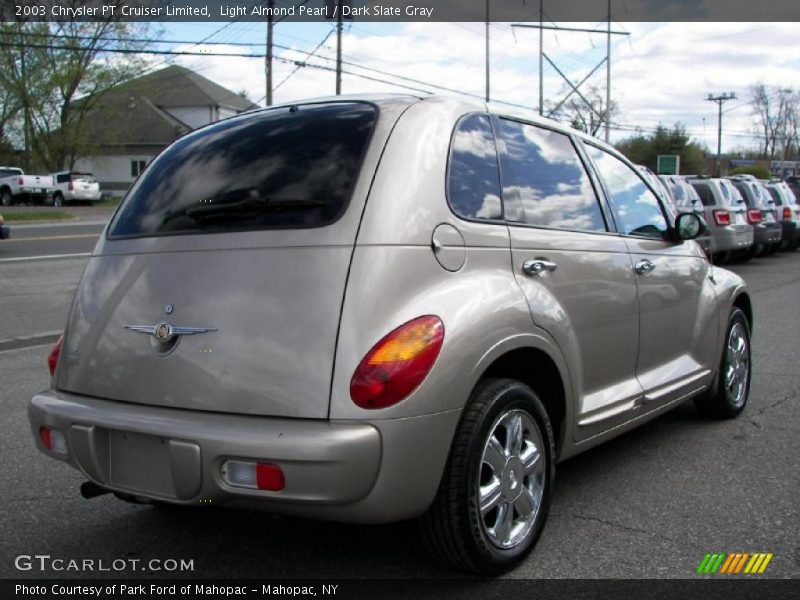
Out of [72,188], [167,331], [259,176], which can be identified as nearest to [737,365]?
[259,176]

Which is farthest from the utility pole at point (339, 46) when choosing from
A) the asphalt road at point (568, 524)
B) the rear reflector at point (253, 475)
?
the rear reflector at point (253, 475)

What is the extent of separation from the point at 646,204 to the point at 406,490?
269cm

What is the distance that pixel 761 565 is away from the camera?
325cm

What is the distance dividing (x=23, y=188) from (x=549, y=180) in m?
39.5

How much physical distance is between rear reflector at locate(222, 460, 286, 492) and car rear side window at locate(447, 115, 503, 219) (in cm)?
119

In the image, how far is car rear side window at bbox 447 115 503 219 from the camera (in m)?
3.24

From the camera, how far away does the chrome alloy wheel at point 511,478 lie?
3.06 m

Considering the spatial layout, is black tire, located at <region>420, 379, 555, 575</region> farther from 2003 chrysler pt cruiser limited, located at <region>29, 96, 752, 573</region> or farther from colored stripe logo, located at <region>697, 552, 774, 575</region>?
colored stripe logo, located at <region>697, 552, 774, 575</region>

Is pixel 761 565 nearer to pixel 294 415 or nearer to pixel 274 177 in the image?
pixel 294 415

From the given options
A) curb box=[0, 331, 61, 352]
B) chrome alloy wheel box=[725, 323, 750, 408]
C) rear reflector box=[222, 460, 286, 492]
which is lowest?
curb box=[0, 331, 61, 352]

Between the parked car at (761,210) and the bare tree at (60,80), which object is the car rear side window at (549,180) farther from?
the bare tree at (60,80)

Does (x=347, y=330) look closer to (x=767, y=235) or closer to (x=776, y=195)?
(x=767, y=235)

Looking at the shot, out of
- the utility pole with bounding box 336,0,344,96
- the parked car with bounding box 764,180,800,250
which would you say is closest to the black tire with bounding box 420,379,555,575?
the parked car with bounding box 764,180,800,250

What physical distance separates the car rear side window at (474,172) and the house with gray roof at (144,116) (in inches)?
1973
